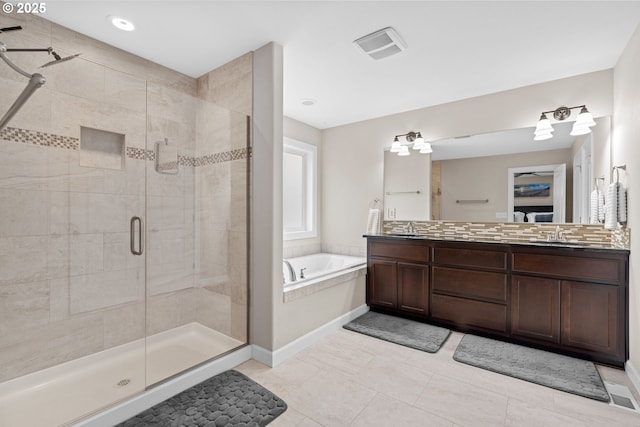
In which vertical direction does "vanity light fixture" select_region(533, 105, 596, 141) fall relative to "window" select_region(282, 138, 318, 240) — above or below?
above

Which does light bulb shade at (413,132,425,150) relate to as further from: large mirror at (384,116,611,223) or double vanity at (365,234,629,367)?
double vanity at (365,234,629,367)

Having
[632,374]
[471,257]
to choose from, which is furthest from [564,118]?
[632,374]

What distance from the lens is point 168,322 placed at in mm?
2410

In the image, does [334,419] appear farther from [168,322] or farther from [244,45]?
[244,45]

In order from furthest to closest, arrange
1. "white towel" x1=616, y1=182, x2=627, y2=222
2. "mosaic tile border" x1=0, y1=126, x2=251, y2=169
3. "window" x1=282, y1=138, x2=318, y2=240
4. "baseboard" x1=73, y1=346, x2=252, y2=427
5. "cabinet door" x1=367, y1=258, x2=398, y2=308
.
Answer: "window" x1=282, y1=138, x2=318, y2=240
"cabinet door" x1=367, y1=258, x2=398, y2=308
"white towel" x1=616, y1=182, x2=627, y2=222
"mosaic tile border" x1=0, y1=126, x2=251, y2=169
"baseboard" x1=73, y1=346, x2=252, y2=427

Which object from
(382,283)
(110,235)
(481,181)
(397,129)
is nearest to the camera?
(110,235)

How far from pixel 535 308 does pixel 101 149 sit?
12.7 ft

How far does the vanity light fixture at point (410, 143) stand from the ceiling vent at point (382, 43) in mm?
1421

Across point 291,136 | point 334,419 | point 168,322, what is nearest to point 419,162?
point 291,136

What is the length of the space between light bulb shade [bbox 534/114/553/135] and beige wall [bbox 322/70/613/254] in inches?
3.6

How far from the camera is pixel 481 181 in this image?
3367 millimetres

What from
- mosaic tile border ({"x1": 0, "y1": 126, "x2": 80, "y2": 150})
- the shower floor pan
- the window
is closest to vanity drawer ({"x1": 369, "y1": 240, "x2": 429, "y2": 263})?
the window

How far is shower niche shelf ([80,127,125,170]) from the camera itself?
222 cm

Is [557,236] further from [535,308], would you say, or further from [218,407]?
[218,407]
